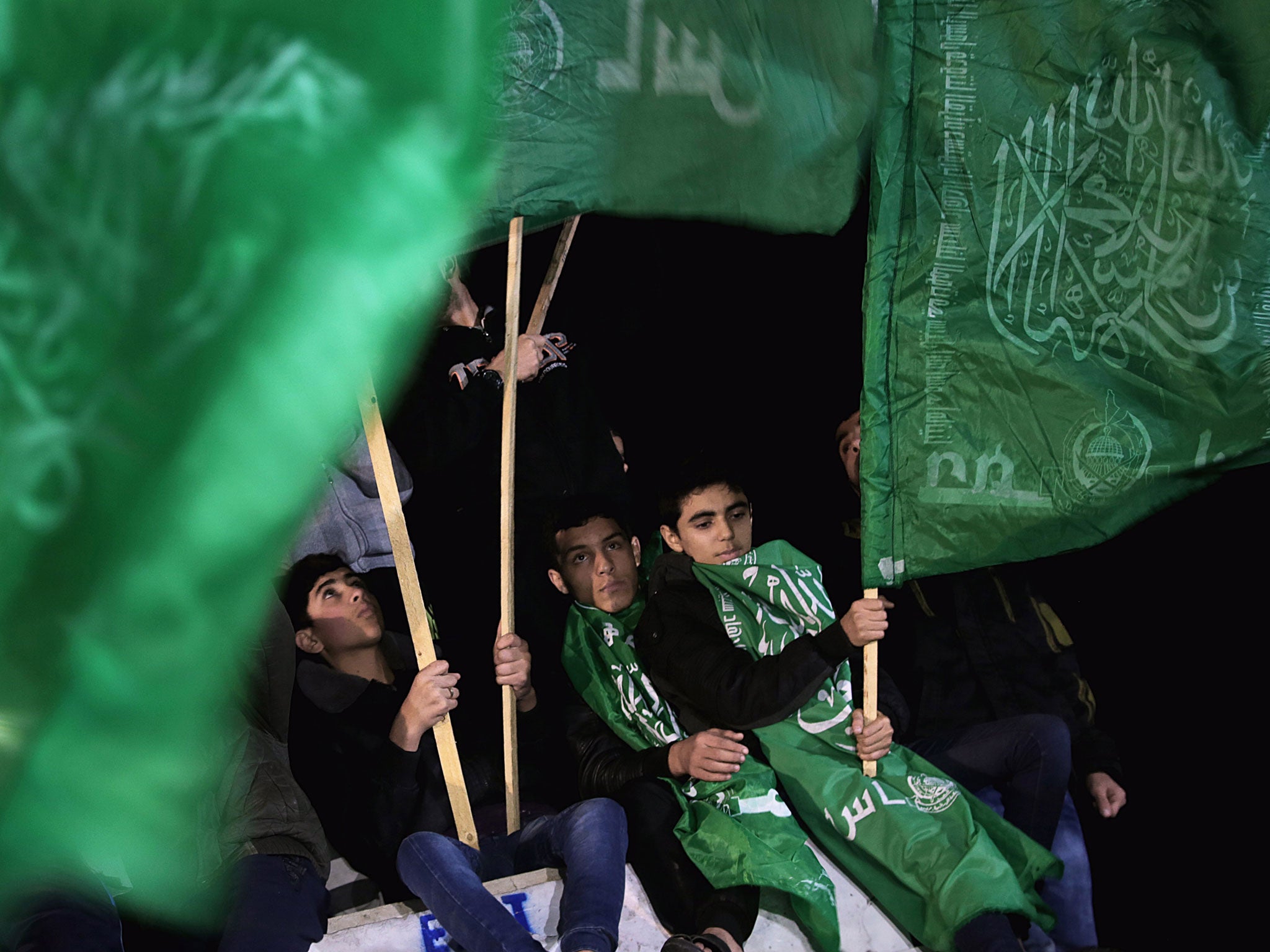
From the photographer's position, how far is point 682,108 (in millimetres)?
2223

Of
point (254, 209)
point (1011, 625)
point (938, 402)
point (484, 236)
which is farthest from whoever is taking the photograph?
point (1011, 625)

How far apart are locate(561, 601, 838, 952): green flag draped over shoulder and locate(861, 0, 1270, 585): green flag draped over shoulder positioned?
53 centimetres

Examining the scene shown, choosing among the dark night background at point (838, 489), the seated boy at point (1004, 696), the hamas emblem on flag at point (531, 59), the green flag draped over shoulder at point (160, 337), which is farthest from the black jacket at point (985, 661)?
the green flag draped over shoulder at point (160, 337)

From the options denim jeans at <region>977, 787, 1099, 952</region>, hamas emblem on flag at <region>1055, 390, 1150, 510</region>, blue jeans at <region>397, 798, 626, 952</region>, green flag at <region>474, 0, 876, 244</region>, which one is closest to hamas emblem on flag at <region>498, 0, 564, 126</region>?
green flag at <region>474, 0, 876, 244</region>

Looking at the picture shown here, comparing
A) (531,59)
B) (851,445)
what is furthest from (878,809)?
(531,59)

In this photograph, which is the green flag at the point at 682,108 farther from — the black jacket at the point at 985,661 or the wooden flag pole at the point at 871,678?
the black jacket at the point at 985,661

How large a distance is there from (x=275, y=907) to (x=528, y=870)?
0.53 m

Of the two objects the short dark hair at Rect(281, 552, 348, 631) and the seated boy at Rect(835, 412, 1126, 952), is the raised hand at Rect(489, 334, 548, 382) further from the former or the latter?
the seated boy at Rect(835, 412, 1126, 952)

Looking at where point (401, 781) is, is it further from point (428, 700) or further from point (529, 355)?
point (529, 355)

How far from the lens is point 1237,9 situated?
2.36m

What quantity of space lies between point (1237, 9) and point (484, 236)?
4.92 ft

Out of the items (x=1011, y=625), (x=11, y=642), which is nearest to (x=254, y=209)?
(x=11, y=642)

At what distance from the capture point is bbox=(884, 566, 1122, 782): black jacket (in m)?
2.86

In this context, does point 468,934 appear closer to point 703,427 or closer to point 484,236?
point 484,236
